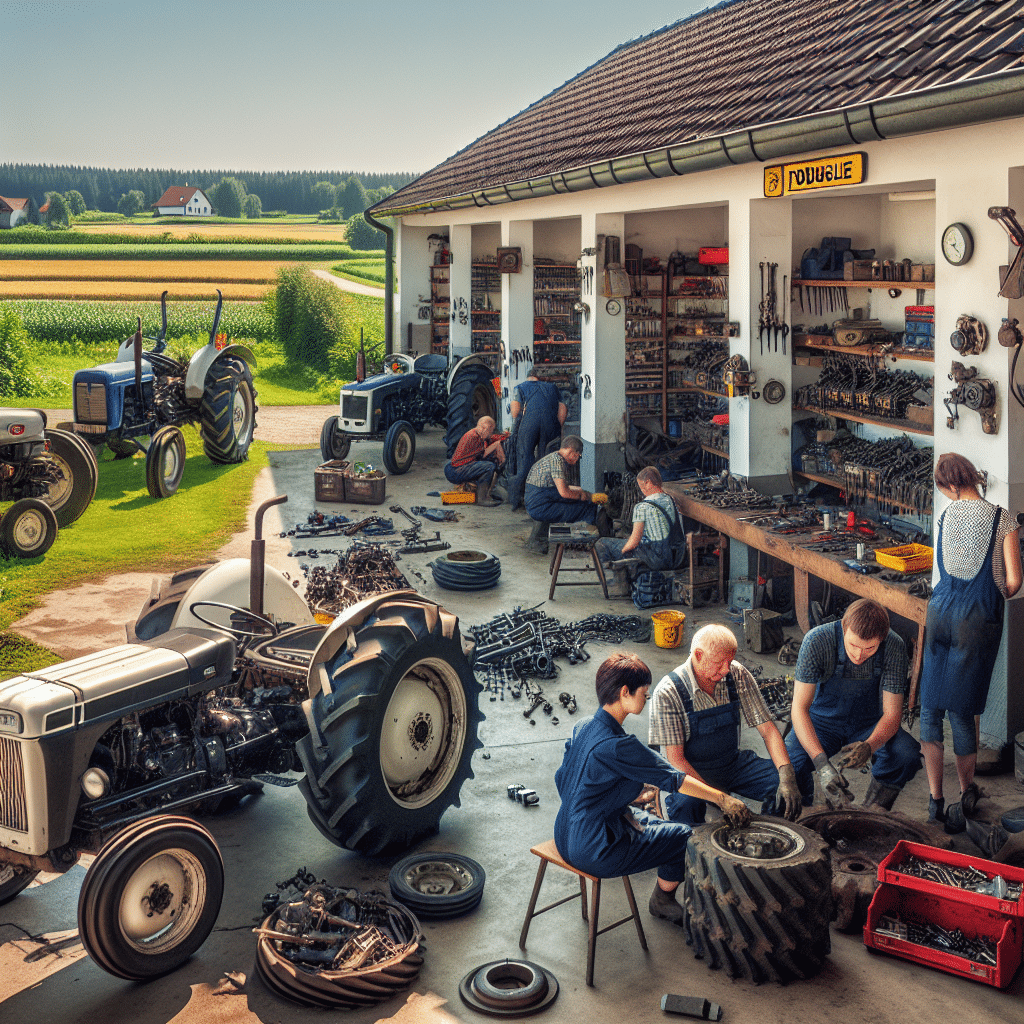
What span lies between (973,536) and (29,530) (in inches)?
330

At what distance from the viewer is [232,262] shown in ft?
163

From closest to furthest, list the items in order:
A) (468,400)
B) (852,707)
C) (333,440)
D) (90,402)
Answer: (852,707), (90,402), (468,400), (333,440)

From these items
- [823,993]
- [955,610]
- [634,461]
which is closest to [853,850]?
[823,993]

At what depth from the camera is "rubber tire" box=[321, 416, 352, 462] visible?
587 inches

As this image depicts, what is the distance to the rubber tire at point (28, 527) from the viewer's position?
10.9 m

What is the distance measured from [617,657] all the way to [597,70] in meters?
13.0

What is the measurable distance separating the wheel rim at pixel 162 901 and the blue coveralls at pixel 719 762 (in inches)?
79.6

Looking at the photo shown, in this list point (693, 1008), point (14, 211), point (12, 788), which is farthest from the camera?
point (14, 211)

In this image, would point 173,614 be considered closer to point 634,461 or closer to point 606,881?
point 606,881

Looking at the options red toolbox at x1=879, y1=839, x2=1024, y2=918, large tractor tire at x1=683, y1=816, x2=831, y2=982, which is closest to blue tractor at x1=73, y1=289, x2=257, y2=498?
large tractor tire at x1=683, y1=816, x2=831, y2=982

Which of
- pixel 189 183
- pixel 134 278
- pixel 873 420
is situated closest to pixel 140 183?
pixel 189 183

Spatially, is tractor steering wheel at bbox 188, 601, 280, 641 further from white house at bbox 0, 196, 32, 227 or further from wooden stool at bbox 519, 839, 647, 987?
white house at bbox 0, 196, 32, 227

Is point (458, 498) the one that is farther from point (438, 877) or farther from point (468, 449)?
point (438, 877)

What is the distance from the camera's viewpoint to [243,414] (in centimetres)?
1595
